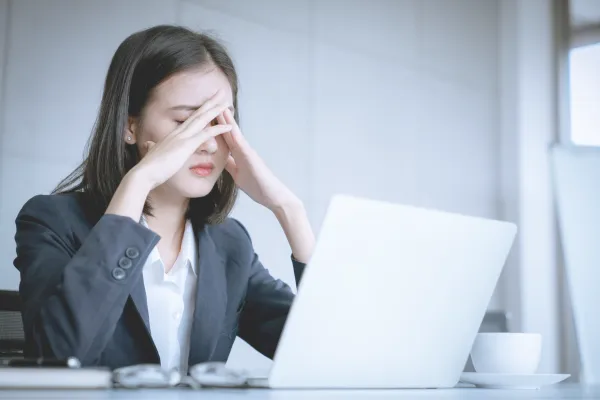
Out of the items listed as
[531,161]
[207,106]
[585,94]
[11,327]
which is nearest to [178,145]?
[207,106]

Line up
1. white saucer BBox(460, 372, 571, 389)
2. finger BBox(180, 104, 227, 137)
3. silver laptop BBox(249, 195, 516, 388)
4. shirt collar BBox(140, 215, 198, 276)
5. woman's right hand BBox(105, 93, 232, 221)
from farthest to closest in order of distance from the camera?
1. shirt collar BBox(140, 215, 198, 276)
2. finger BBox(180, 104, 227, 137)
3. woman's right hand BBox(105, 93, 232, 221)
4. white saucer BBox(460, 372, 571, 389)
5. silver laptop BBox(249, 195, 516, 388)

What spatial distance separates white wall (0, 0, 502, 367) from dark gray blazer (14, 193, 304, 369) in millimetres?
946

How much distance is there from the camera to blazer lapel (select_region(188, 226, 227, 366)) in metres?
1.66

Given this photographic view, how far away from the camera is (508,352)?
51.5 inches

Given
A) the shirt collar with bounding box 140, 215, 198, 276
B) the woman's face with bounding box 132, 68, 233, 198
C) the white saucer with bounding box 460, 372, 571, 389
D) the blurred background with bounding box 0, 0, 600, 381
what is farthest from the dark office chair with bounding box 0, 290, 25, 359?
the white saucer with bounding box 460, 372, 571, 389

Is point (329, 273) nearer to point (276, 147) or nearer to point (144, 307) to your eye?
→ point (144, 307)

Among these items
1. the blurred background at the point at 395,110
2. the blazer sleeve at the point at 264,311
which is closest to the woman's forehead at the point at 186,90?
the blazer sleeve at the point at 264,311

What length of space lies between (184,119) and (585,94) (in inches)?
120

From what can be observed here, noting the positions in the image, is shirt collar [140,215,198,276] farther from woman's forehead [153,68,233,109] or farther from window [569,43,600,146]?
window [569,43,600,146]

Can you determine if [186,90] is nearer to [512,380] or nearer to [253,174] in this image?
[253,174]

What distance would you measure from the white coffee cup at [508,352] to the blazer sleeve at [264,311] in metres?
0.60

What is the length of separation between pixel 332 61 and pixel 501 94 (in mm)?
1262

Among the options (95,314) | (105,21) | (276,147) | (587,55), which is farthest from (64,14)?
(587,55)

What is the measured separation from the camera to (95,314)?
131 centimetres
